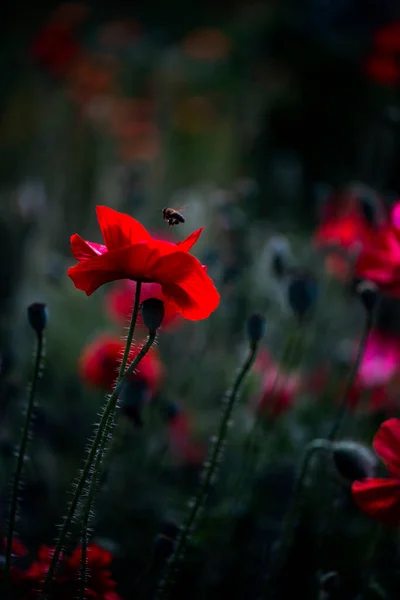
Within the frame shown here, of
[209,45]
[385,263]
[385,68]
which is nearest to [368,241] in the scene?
[385,263]

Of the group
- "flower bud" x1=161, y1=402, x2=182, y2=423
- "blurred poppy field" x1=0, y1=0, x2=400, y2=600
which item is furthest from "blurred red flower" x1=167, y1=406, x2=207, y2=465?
"flower bud" x1=161, y1=402, x2=182, y2=423

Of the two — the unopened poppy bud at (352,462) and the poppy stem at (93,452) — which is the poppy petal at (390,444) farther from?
the poppy stem at (93,452)

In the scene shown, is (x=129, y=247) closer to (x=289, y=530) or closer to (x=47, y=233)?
(x=289, y=530)

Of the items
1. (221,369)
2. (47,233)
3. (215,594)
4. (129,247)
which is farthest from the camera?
(47,233)

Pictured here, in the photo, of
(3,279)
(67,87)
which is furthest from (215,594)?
(67,87)

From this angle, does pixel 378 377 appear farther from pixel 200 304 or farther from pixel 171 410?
pixel 200 304

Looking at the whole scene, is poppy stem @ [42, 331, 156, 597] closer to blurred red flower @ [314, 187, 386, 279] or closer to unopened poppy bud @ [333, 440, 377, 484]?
unopened poppy bud @ [333, 440, 377, 484]

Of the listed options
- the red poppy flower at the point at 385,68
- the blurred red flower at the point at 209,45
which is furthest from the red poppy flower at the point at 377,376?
the blurred red flower at the point at 209,45
